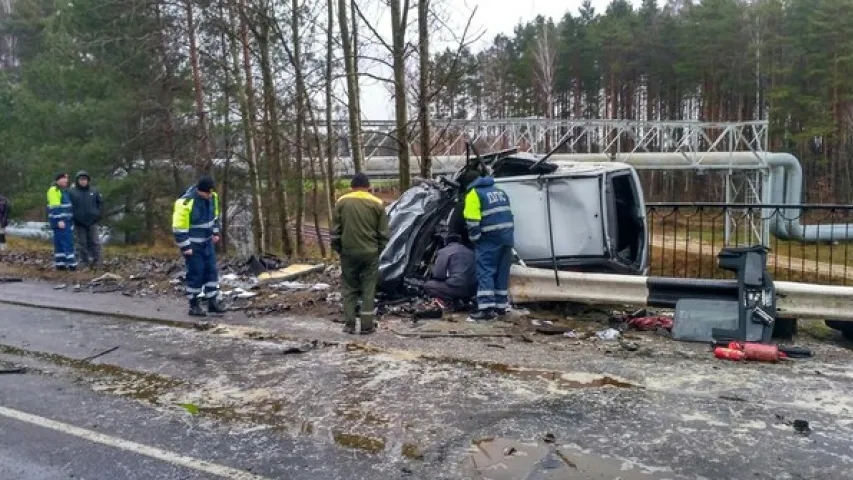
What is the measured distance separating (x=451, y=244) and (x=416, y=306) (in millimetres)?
840

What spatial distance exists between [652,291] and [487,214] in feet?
6.21

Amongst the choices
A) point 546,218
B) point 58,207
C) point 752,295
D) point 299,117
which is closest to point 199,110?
point 299,117

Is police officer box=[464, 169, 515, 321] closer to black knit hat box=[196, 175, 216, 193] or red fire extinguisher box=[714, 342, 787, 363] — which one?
red fire extinguisher box=[714, 342, 787, 363]

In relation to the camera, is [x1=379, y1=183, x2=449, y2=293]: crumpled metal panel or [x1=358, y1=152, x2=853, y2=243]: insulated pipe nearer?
[x1=379, y1=183, x2=449, y2=293]: crumpled metal panel

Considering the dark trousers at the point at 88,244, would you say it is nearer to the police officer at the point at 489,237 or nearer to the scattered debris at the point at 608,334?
the police officer at the point at 489,237

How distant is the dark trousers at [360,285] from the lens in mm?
7531

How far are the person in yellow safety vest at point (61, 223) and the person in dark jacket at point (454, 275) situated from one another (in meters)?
8.29

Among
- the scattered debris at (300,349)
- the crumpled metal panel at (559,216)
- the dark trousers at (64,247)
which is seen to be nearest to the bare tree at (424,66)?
the crumpled metal panel at (559,216)

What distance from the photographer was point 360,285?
25.6ft

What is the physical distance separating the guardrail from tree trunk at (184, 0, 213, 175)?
46.2ft

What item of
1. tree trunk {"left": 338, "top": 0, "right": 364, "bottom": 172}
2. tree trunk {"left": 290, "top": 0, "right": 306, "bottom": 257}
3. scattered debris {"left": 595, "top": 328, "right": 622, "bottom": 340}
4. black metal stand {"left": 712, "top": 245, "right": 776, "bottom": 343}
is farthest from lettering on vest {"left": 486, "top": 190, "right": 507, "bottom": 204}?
tree trunk {"left": 290, "top": 0, "right": 306, "bottom": 257}

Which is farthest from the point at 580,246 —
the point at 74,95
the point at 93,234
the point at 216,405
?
the point at 74,95

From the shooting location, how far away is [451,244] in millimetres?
8500

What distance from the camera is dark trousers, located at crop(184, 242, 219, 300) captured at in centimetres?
877
